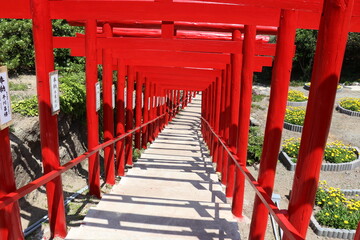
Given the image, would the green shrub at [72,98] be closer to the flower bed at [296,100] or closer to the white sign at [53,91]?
the white sign at [53,91]

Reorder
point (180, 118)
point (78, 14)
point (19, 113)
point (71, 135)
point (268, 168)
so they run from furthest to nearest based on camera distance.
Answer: point (180, 118) → point (71, 135) → point (19, 113) → point (78, 14) → point (268, 168)

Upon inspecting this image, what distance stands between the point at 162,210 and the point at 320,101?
269cm

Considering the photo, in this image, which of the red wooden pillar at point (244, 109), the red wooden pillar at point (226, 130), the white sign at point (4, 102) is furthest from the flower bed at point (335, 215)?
the white sign at point (4, 102)

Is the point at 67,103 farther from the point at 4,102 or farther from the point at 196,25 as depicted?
the point at 4,102

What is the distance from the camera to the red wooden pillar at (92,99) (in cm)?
432

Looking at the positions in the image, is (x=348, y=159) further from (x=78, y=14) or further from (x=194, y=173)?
(x=78, y=14)

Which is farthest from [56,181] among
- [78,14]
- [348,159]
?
[348,159]

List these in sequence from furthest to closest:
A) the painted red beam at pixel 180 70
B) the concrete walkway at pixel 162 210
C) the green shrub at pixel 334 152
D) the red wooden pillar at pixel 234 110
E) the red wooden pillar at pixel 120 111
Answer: the green shrub at pixel 334 152 < the painted red beam at pixel 180 70 < the red wooden pillar at pixel 120 111 < the red wooden pillar at pixel 234 110 < the concrete walkway at pixel 162 210

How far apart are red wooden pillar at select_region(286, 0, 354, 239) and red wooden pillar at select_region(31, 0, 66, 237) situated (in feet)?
7.91

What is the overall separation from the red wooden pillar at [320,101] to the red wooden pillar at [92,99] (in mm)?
3354

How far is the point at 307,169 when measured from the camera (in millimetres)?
1822

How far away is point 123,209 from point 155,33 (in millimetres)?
4379

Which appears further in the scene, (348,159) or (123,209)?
(348,159)

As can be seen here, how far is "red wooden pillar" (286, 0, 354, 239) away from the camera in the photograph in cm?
164
